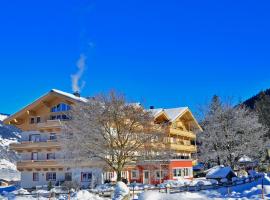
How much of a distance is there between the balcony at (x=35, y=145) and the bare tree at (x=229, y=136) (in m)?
22.3

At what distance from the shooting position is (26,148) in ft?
180

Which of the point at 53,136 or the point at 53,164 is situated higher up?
the point at 53,136

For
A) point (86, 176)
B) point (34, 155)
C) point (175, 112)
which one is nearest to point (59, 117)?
point (34, 155)

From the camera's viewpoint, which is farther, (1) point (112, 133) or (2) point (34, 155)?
(2) point (34, 155)

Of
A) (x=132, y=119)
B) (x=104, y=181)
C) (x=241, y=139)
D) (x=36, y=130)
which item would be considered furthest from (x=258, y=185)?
(x=36, y=130)

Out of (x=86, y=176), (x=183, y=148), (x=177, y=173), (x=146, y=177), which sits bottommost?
(x=146, y=177)

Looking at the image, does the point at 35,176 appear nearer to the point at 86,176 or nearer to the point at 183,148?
the point at 86,176

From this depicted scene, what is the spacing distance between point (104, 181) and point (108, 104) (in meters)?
10.3

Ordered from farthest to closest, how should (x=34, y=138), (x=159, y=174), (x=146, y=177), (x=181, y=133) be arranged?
(x=181, y=133)
(x=34, y=138)
(x=159, y=174)
(x=146, y=177)

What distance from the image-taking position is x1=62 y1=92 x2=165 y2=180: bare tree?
1740 inches

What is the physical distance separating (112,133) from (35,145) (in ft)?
44.1

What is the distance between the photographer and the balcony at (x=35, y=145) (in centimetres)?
5228

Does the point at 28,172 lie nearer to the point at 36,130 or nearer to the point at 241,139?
the point at 36,130

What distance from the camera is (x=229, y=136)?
59.0 meters
